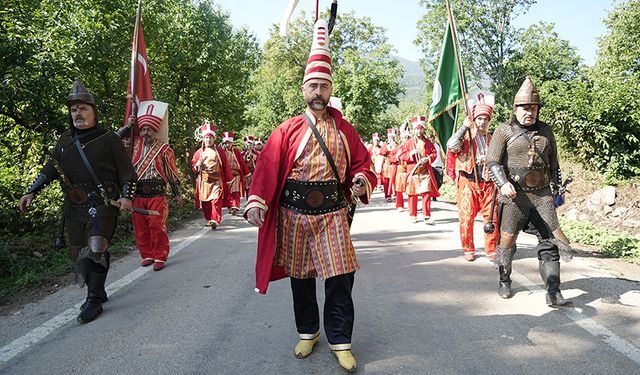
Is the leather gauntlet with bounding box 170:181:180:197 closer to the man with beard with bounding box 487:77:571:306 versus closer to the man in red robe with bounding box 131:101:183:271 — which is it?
the man in red robe with bounding box 131:101:183:271

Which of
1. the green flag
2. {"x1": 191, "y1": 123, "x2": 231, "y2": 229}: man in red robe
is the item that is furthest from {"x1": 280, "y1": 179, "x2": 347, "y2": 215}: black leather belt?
{"x1": 191, "y1": 123, "x2": 231, "y2": 229}: man in red robe

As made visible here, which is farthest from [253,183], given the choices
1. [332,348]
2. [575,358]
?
[575,358]

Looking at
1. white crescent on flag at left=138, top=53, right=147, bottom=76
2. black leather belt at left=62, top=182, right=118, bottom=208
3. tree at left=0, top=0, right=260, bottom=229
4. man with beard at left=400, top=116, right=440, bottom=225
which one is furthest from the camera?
man with beard at left=400, top=116, right=440, bottom=225

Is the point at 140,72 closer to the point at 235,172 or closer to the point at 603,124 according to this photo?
the point at 235,172

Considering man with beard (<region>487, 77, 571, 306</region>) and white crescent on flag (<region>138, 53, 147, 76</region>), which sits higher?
white crescent on flag (<region>138, 53, 147, 76</region>)

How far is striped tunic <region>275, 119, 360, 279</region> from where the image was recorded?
10.8 feet

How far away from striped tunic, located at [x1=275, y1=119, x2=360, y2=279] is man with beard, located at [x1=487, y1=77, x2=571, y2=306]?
70.8 inches

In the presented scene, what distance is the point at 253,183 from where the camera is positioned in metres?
3.27

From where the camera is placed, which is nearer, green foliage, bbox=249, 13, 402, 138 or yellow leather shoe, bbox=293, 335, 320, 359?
yellow leather shoe, bbox=293, 335, 320, 359

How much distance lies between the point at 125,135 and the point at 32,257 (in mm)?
2691

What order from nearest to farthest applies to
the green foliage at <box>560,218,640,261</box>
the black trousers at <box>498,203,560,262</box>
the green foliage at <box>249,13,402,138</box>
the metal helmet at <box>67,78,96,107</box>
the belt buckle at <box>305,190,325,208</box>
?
the belt buckle at <box>305,190,325,208</box> < the metal helmet at <box>67,78,96,107</box> < the black trousers at <box>498,203,560,262</box> < the green foliage at <box>560,218,640,261</box> < the green foliage at <box>249,13,402,138</box>

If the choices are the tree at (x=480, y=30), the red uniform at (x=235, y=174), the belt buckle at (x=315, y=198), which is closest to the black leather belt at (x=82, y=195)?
the belt buckle at (x=315, y=198)

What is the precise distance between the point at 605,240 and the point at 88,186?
6.96 meters

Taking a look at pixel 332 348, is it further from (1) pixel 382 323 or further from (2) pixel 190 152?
(2) pixel 190 152
